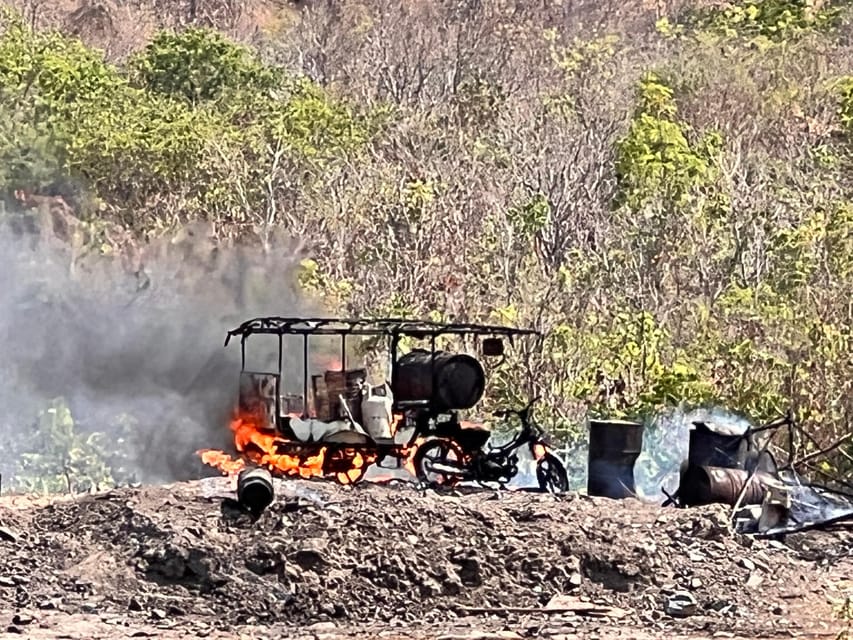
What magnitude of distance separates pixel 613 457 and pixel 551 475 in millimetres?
620

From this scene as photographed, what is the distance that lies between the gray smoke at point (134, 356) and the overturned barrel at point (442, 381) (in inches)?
93.0

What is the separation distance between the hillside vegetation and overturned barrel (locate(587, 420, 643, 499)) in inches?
123

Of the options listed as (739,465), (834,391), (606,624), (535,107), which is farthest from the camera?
(535,107)

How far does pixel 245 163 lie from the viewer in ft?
76.6

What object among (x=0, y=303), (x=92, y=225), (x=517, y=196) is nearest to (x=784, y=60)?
(x=517, y=196)

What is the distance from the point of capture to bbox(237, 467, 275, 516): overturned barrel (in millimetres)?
11758

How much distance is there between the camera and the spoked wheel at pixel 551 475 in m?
14.5

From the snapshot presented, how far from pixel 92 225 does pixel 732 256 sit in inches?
366

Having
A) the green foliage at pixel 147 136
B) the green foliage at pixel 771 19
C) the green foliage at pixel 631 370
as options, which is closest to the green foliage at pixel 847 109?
the green foliage at pixel 631 370

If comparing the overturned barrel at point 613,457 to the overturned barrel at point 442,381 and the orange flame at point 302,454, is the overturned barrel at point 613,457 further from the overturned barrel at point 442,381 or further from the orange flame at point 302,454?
the orange flame at point 302,454

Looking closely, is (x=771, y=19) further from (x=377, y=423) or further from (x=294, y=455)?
(x=294, y=455)

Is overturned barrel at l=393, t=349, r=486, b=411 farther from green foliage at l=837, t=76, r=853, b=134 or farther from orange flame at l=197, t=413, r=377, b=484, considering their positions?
green foliage at l=837, t=76, r=853, b=134

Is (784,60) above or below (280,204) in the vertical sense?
above

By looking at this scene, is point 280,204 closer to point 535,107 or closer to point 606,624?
point 535,107
